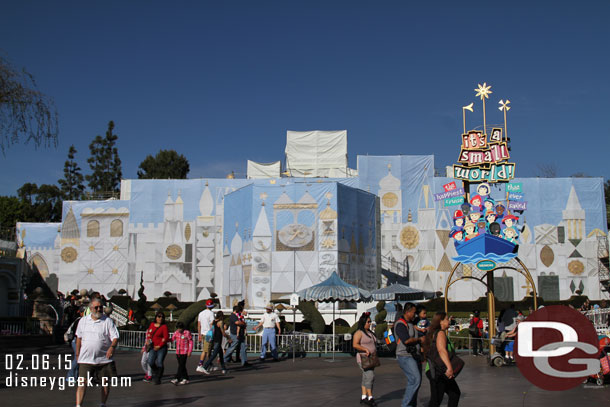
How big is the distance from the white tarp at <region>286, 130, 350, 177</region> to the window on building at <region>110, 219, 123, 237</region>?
15.4 m

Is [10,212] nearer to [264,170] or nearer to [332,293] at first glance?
[264,170]

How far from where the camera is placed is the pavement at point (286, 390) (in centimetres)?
1123

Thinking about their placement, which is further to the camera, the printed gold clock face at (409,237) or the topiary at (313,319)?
the printed gold clock face at (409,237)

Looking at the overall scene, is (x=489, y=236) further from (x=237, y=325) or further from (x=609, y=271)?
(x=609, y=271)

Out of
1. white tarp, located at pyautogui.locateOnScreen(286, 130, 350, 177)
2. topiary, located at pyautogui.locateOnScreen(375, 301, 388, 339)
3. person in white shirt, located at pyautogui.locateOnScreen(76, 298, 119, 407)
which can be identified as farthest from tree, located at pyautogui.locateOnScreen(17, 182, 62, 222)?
person in white shirt, located at pyautogui.locateOnScreen(76, 298, 119, 407)

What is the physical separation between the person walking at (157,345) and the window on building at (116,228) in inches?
1522

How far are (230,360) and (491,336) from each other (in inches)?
342

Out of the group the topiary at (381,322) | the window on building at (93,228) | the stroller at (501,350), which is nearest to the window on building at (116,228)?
the window on building at (93,228)

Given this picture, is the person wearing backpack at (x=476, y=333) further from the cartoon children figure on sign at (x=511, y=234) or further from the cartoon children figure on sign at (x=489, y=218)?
the cartoon children figure on sign at (x=489, y=218)

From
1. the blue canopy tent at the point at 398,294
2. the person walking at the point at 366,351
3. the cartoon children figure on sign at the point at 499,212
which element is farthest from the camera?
the blue canopy tent at the point at 398,294

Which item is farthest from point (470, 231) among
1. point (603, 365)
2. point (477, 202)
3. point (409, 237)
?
point (409, 237)

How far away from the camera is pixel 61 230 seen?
51.5 m

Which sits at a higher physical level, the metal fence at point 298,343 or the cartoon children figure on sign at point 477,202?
the cartoon children figure on sign at point 477,202

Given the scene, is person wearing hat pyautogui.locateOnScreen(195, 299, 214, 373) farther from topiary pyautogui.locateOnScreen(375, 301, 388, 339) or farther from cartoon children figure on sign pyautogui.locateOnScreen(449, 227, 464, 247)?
cartoon children figure on sign pyautogui.locateOnScreen(449, 227, 464, 247)
